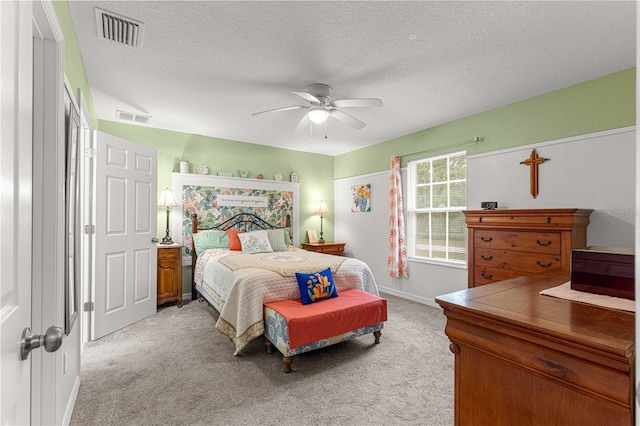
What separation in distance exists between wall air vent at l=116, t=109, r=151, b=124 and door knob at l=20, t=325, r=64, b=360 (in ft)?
12.3

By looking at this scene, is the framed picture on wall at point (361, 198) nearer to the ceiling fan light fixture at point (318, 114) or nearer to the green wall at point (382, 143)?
the green wall at point (382, 143)

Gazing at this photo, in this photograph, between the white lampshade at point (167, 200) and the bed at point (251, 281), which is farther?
the white lampshade at point (167, 200)

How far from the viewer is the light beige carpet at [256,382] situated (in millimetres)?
1913

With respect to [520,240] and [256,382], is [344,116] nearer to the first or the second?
[520,240]

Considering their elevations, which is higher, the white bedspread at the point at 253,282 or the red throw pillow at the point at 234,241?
the red throw pillow at the point at 234,241

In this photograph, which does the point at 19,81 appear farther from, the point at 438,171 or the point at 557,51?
the point at 438,171

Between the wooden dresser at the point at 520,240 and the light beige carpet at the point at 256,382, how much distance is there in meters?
0.89

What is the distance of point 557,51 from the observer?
237cm

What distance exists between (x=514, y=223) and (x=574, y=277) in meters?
2.00

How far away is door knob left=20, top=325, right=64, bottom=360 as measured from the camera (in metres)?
0.69

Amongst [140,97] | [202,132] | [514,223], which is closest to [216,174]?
[202,132]

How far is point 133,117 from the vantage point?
389 centimetres

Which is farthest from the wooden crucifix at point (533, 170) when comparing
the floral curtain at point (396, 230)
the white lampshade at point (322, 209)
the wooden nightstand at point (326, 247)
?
the white lampshade at point (322, 209)

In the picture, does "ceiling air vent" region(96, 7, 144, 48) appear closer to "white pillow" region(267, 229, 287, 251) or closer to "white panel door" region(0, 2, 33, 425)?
"white panel door" region(0, 2, 33, 425)
